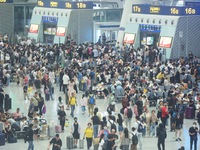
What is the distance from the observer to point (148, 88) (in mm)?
41312

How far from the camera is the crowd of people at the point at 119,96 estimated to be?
3117 centimetres

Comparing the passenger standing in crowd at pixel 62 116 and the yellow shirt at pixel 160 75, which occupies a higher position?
the yellow shirt at pixel 160 75

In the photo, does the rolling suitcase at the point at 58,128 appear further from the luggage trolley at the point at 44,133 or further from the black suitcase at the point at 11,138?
the black suitcase at the point at 11,138

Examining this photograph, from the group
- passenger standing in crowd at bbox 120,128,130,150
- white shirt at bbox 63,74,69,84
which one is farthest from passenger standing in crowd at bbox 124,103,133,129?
white shirt at bbox 63,74,69,84

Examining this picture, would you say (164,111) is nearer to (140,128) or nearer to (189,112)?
(140,128)

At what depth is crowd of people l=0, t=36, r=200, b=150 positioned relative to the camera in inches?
1227

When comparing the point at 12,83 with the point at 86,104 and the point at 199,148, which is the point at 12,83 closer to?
the point at 86,104

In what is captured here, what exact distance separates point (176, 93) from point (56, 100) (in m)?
7.89

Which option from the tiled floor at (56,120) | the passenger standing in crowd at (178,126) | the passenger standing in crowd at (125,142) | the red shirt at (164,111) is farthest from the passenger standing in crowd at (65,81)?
the passenger standing in crowd at (125,142)

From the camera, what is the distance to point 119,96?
4188 cm

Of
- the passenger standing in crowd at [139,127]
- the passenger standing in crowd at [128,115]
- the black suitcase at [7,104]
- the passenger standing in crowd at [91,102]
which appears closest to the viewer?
the passenger standing in crowd at [139,127]

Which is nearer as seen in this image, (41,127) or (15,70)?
(41,127)

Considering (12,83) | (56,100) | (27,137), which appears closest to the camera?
(27,137)

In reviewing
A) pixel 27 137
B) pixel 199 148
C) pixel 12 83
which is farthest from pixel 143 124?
pixel 12 83
